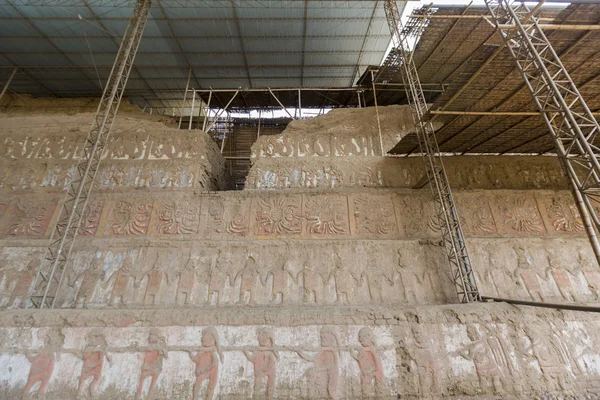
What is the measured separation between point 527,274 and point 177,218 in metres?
7.98

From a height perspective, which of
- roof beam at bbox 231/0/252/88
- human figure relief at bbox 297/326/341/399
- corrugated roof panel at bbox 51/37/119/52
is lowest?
human figure relief at bbox 297/326/341/399

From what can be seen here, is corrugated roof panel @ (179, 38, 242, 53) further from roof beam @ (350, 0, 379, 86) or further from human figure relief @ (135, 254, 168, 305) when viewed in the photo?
human figure relief @ (135, 254, 168, 305)

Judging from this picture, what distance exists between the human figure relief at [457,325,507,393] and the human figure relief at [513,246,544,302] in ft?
7.35

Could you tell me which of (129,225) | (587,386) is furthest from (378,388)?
(129,225)

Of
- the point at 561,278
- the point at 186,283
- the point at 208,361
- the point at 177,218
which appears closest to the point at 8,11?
the point at 177,218

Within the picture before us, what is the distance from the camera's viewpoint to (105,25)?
10.4 meters

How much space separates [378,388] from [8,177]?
10.1 metres

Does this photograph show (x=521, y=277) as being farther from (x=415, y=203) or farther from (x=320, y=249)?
(x=320, y=249)

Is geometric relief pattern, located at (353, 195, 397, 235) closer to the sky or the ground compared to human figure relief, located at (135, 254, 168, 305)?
closer to the sky

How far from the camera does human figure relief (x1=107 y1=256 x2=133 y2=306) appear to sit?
6.11 m

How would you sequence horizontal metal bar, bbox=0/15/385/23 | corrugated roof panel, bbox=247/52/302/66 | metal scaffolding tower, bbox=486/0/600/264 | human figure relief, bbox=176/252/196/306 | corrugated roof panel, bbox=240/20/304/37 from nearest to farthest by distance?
metal scaffolding tower, bbox=486/0/600/264, human figure relief, bbox=176/252/196/306, horizontal metal bar, bbox=0/15/385/23, corrugated roof panel, bbox=240/20/304/37, corrugated roof panel, bbox=247/52/302/66

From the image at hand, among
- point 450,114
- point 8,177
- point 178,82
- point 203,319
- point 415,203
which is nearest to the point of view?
point 203,319

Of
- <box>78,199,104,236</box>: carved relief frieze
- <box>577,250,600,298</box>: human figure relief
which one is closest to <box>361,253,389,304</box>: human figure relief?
<box>577,250,600,298</box>: human figure relief

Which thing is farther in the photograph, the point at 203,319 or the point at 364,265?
the point at 364,265
